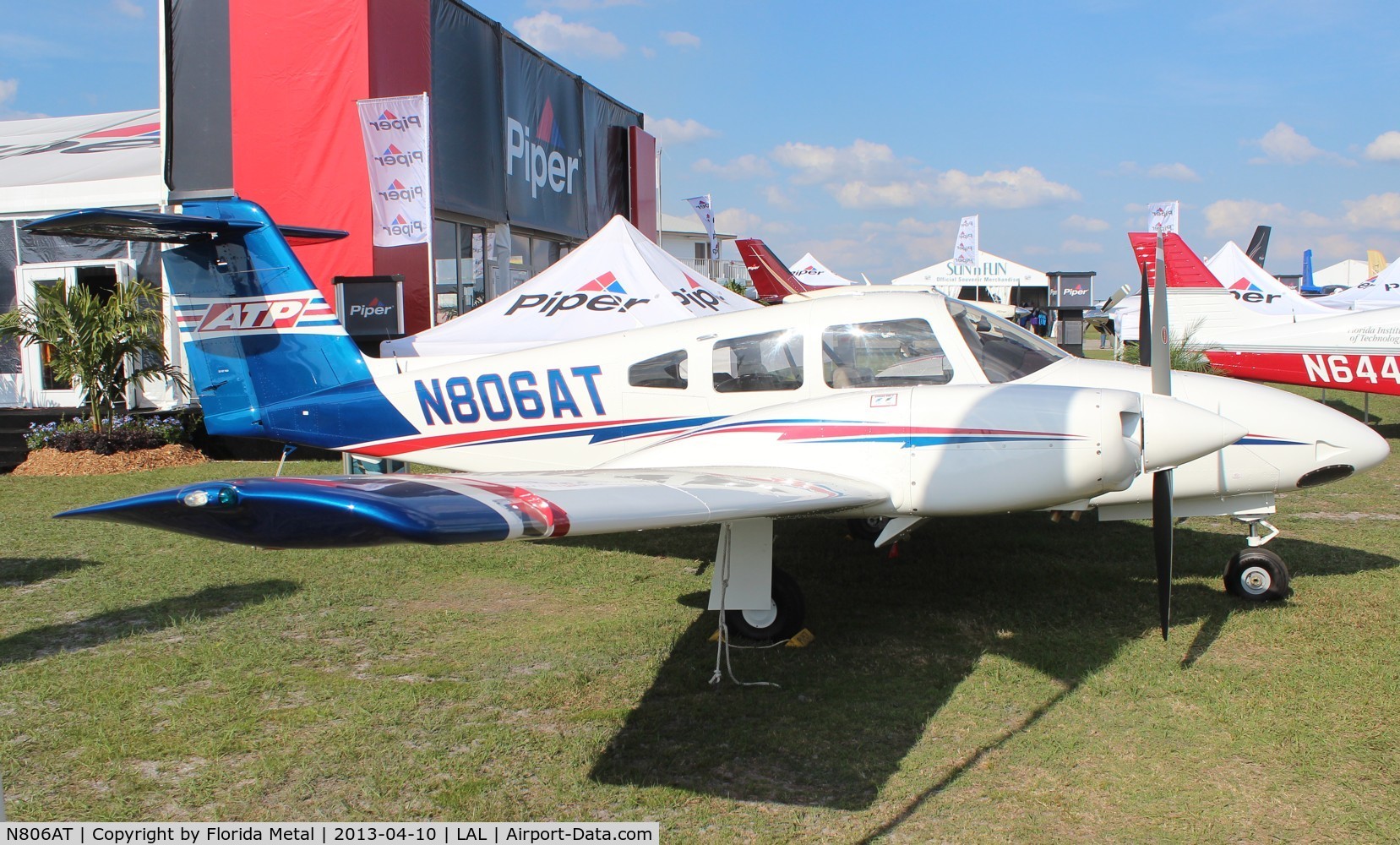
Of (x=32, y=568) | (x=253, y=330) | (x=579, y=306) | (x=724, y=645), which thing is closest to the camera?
(x=724, y=645)

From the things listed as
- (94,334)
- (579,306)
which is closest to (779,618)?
(579,306)

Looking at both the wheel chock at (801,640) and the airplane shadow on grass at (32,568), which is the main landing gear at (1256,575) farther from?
Result: the airplane shadow on grass at (32,568)

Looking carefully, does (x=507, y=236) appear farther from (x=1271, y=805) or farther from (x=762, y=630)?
(x=1271, y=805)

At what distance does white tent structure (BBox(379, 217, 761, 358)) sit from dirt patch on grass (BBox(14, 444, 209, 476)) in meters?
3.26

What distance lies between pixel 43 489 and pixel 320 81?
6.65 meters

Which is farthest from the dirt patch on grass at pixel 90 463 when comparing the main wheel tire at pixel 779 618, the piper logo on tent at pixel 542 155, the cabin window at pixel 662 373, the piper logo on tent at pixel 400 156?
the main wheel tire at pixel 779 618

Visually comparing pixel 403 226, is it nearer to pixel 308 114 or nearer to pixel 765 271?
pixel 308 114

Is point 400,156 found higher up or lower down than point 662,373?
higher up

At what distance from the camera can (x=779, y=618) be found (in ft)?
18.1

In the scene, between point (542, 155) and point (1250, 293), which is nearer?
point (542, 155)

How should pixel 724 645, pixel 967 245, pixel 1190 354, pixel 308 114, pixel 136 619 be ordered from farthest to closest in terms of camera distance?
1. pixel 967 245
2. pixel 1190 354
3. pixel 308 114
4. pixel 136 619
5. pixel 724 645

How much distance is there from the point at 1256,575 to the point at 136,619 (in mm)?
7147

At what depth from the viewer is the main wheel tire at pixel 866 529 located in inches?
313

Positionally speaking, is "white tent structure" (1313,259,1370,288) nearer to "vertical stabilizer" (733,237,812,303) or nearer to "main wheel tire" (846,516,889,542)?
"vertical stabilizer" (733,237,812,303)
